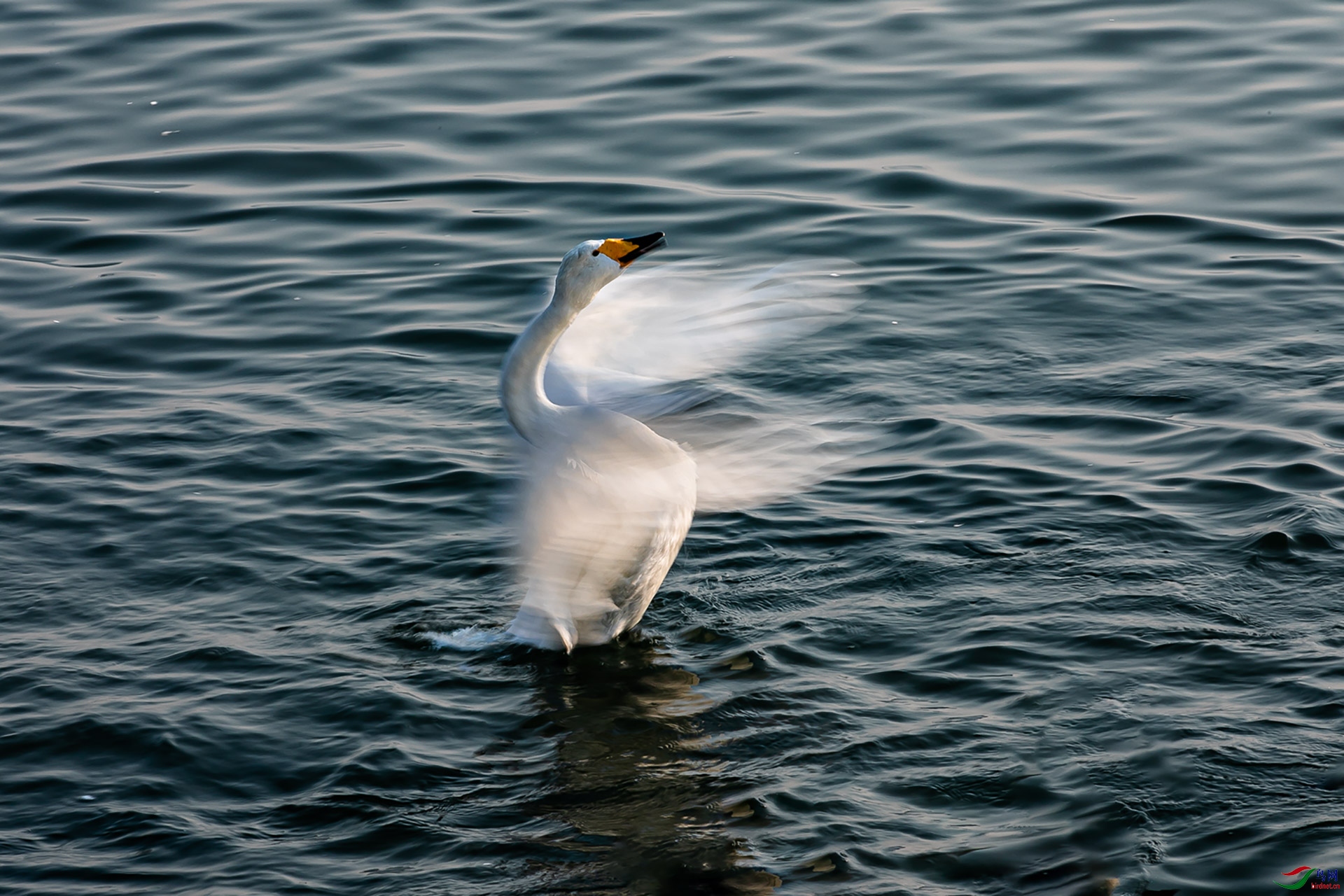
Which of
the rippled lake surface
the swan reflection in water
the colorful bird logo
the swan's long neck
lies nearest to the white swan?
the swan's long neck

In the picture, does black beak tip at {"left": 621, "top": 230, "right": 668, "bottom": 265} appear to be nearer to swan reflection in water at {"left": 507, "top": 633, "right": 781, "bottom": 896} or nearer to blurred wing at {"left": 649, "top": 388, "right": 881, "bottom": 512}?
blurred wing at {"left": 649, "top": 388, "right": 881, "bottom": 512}

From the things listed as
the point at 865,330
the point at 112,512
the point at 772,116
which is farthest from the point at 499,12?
the point at 112,512

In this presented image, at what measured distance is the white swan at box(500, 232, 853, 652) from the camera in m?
7.05

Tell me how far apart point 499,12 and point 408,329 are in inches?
292

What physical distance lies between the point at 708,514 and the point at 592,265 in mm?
2032

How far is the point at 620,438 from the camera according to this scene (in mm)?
7039

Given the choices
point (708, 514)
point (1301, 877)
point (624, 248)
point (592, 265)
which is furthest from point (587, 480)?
point (1301, 877)

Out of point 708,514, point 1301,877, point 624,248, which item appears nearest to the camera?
point 1301,877

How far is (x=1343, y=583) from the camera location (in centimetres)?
738

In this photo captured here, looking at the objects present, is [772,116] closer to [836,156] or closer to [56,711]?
[836,156]

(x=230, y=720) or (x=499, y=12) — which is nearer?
(x=230, y=720)

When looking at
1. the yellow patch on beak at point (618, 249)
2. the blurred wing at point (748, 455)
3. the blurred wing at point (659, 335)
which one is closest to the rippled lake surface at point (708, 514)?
the blurred wing at point (748, 455)

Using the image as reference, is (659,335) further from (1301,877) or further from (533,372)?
(1301,877)

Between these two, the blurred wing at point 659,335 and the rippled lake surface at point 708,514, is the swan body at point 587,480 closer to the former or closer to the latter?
the blurred wing at point 659,335
